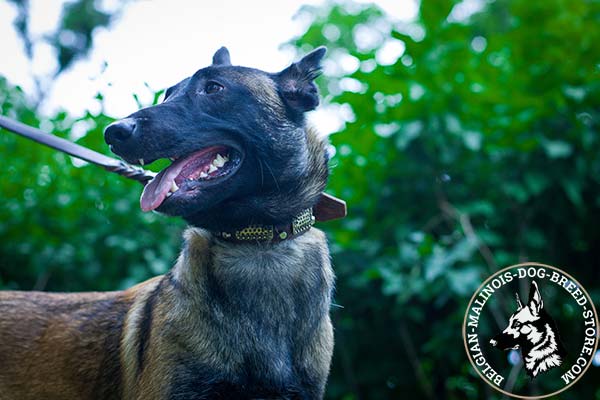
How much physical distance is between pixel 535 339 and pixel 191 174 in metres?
2.11

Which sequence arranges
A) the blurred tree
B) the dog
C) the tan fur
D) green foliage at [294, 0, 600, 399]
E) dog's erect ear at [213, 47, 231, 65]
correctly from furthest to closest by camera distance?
the blurred tree, green foliage at [294, 0, 600, 399], the dog, dog's erect ear at [213, 47, 231, 65], the tan fur

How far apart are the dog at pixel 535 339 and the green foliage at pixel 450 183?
475mm

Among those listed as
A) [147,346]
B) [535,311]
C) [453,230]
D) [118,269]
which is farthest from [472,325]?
[118,269]

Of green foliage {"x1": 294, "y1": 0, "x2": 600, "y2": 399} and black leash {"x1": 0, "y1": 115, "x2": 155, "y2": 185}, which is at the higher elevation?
black leash {"x1": 0, "y1": 115, "x2": 155, "y2": 185}

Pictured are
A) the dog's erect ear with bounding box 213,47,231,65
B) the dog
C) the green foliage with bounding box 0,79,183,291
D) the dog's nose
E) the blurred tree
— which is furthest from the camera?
the blurred tree

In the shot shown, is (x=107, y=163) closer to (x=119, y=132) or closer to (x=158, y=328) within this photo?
(x=119, y=132)

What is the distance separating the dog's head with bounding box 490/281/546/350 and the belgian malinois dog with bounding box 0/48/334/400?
1.31 m

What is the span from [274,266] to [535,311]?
1775 mm

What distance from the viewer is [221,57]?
276 centimetres

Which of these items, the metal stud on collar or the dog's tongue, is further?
the metal stud on collar

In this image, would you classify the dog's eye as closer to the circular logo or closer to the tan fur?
the tan fur

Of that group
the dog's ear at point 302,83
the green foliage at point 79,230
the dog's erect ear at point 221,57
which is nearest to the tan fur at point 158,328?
the dog's ear at point 302,83

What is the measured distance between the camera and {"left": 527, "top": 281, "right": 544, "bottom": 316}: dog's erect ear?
3518 millimetres

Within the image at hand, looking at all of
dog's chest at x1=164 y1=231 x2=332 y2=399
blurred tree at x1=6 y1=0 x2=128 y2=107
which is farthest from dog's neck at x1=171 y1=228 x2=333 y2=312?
blurred tree at x1=6 y1=0 x2=128 y2=107
